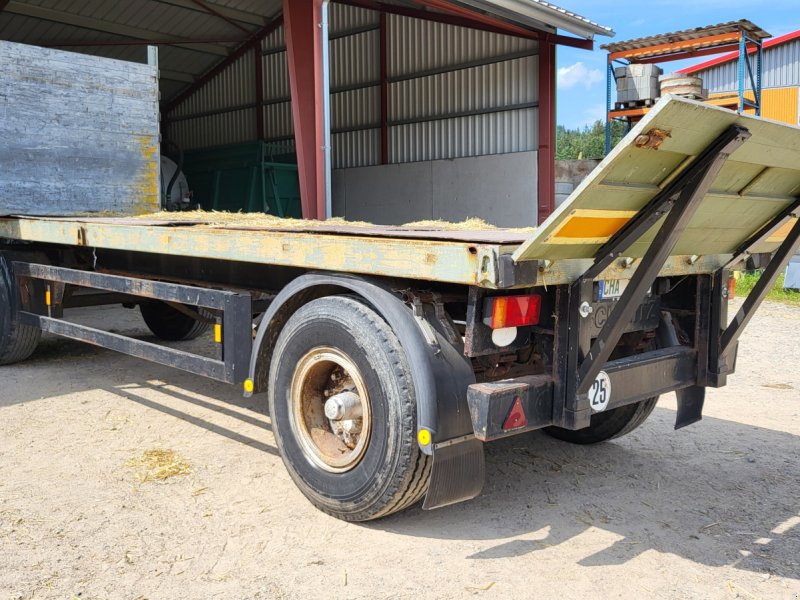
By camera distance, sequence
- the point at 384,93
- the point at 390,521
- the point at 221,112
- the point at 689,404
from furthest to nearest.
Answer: the point at 221,112, the point at 384,93, the point at 689,404, the point at 390,521

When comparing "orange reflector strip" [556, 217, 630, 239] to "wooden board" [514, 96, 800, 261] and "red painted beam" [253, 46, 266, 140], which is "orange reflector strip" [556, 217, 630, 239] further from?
"red painted beam" [253, 46, 266, 140]

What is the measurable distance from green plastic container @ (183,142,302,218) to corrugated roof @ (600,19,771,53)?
866cm

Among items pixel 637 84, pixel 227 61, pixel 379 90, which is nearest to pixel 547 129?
pixel 637 84

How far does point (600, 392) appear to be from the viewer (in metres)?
3.21

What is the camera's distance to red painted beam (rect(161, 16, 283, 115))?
21.8 m

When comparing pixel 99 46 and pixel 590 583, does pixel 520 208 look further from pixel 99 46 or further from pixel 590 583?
pixel 590 583

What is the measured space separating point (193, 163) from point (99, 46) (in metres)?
3.90

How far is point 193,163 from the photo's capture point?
21328 mm

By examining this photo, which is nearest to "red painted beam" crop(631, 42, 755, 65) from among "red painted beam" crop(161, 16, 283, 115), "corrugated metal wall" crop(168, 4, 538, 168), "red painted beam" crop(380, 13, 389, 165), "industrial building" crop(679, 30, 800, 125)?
"corrugated metal wall" crop(168, 4, 538, 168)

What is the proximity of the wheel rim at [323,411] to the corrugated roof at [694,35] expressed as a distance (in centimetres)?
1527

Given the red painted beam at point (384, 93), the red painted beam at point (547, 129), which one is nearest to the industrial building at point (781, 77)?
the red painted beam at point (547, 129)

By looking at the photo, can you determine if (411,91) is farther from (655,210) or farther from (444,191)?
(655,210)

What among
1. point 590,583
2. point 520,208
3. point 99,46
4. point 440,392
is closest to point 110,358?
point 440,392

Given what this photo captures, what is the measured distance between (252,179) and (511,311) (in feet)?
55.8
